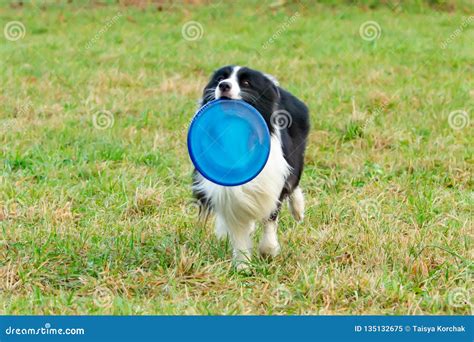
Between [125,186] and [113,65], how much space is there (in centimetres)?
495

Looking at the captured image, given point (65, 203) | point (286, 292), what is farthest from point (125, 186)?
Result: point (286, 292)

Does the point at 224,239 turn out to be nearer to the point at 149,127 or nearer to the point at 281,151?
the point at 281,151

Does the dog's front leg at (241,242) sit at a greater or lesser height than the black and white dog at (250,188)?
lesser

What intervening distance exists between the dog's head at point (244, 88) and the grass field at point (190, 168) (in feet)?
2.83

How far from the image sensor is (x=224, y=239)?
538 centimetres

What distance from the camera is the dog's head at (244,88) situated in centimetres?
513

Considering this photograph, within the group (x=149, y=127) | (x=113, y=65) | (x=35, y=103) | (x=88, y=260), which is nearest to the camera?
(x=88, y=260)

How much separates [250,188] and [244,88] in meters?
0.58

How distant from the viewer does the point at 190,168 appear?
288 inches

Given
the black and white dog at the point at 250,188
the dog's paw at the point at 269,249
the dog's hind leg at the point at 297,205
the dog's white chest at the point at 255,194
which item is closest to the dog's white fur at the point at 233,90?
the black and white dog at the point at 250,188

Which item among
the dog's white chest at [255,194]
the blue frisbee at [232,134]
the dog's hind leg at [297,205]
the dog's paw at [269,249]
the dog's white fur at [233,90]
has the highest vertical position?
the dog's white fur at [233,90]

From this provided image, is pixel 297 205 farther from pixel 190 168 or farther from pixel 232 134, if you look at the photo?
pixel 190 168

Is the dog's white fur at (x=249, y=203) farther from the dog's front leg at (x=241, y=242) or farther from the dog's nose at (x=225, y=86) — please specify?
the dog's nose at (x=225, y=86)

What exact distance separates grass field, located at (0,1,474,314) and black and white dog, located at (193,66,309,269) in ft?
0.45
